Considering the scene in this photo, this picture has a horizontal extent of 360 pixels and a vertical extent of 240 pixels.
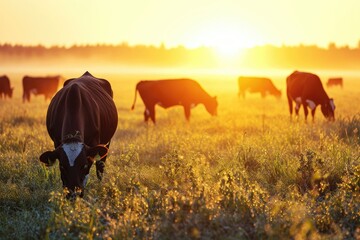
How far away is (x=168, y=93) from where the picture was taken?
56.6 feet

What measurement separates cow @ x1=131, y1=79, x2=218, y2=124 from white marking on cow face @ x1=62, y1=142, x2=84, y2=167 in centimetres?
1077

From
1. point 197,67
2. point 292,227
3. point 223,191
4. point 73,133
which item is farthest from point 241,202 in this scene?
point 197,67

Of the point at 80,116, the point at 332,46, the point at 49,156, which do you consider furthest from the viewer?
the point at 332,46

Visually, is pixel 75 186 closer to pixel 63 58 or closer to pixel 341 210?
pixel 341 210

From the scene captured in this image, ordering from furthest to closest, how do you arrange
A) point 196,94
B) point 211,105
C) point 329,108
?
point 211,105 → point 196,94 → point 329,108

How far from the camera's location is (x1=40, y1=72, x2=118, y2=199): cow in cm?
593

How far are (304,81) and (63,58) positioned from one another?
509ft

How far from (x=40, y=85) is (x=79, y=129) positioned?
25480mm

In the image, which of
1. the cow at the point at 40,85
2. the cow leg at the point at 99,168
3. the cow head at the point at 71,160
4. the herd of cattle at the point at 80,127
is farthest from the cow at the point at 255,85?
the cow head at the point at 71,160

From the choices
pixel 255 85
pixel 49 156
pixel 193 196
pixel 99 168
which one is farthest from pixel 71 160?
pixel 255 85

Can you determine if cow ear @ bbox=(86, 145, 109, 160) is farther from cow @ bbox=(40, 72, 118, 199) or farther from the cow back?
the cow back

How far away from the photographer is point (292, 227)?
482cm

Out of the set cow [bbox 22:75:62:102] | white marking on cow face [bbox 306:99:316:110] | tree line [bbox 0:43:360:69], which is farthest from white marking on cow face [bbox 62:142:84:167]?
tree line [bbox 0:43:360:69]

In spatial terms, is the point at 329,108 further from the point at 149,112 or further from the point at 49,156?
the point at 49,156
